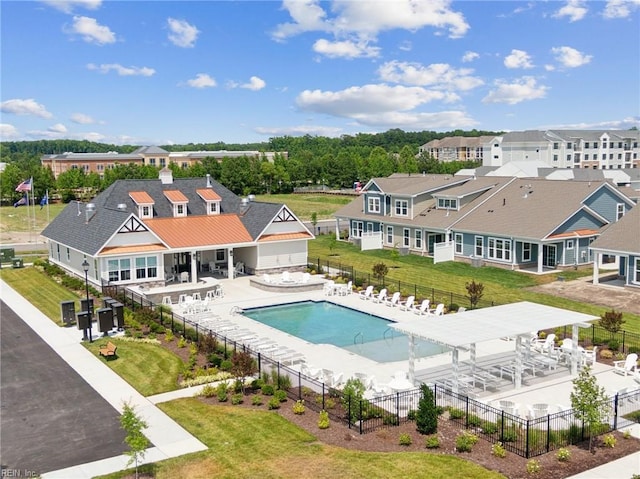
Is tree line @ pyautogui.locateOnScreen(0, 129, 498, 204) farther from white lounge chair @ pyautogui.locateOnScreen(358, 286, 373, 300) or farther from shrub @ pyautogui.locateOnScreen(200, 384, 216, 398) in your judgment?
shrub @ pyautogui.locateOnScreen(200, 384, 216, 398)

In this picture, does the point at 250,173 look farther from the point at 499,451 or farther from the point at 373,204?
the point at 499,451

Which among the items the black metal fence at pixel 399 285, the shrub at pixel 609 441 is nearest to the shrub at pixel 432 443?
the shrub at pixel 609 441

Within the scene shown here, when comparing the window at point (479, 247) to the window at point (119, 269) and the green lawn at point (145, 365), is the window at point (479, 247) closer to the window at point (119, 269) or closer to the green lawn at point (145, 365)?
the window at point (119, 269)

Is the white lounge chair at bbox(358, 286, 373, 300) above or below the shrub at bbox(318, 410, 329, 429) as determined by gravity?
above

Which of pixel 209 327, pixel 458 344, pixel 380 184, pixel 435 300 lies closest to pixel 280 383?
pixel 458 344

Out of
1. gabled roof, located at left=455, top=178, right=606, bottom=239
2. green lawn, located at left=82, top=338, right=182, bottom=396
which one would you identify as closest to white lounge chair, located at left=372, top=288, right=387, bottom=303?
gabled roof, located at left=455, top=178, right=606, bottom=239
